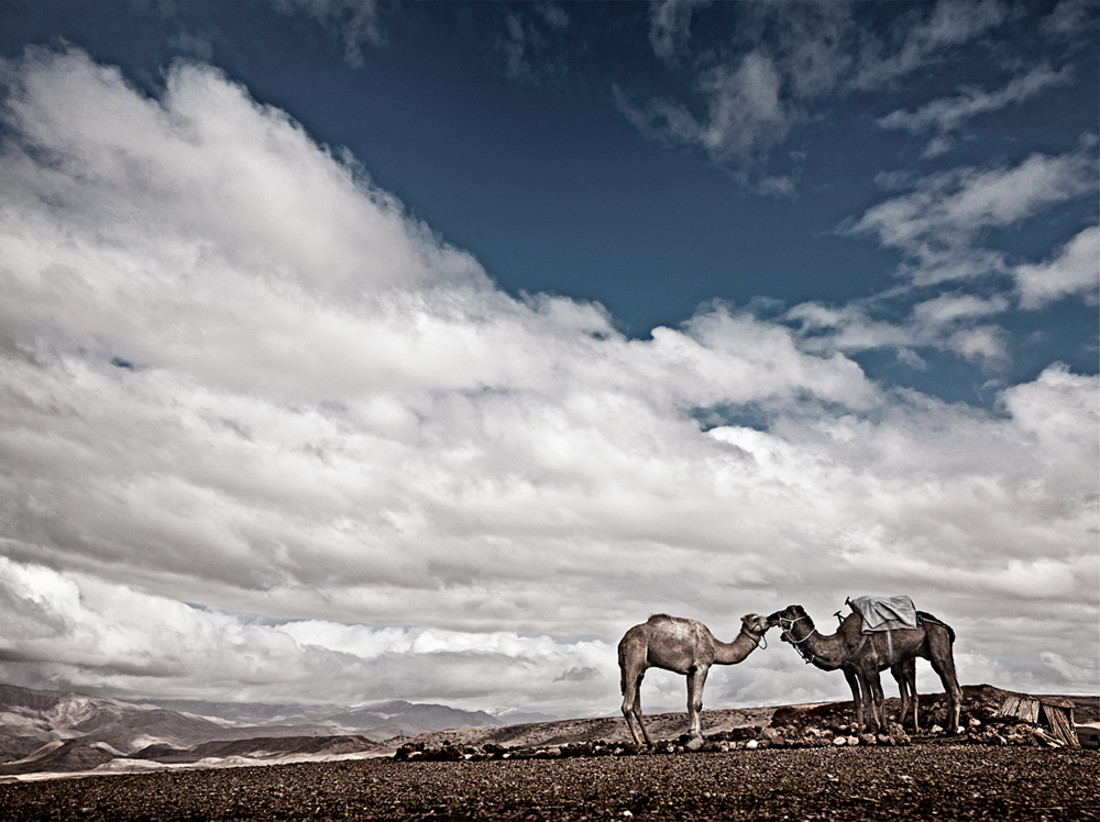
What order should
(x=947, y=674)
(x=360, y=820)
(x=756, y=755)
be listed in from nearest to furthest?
(x=360, y=820) < (x=756, y=755) < (x=947, y=674)

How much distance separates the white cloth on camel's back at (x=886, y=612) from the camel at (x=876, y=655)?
0.93 feet

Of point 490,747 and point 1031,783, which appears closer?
point 1031,783

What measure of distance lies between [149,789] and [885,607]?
94.4 ft

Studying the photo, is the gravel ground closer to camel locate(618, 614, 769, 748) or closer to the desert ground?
the desert ground

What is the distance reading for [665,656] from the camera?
31.3 meters

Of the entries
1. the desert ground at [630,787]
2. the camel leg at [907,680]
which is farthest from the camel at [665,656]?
the camel leg at [907,680]

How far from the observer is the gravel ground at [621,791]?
14.7m

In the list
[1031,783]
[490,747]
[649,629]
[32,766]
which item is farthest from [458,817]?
[32,766]

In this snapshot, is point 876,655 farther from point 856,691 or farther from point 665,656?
point 665,656

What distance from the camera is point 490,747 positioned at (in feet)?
94.6

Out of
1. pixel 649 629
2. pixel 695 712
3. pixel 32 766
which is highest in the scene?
pixel 649 629

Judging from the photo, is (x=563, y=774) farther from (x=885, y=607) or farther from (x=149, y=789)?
(x=885, y=607)

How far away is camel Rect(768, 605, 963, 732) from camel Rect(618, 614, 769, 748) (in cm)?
510

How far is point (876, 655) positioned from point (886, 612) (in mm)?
1931
